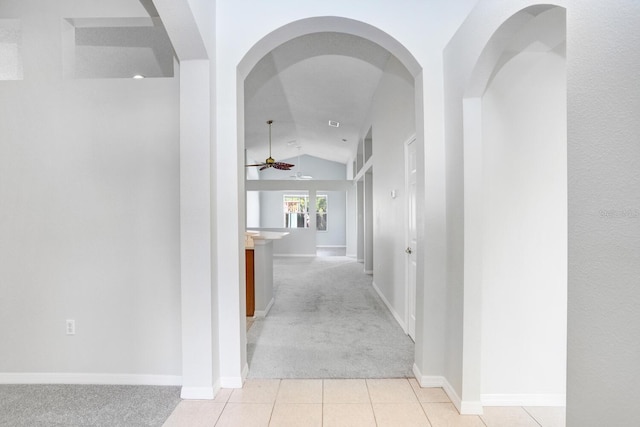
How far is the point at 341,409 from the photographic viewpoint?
6.58 feet

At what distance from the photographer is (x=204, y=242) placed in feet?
6.88

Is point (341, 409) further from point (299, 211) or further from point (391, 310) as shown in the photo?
point (299, 211)

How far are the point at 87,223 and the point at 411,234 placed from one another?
2.81 metres

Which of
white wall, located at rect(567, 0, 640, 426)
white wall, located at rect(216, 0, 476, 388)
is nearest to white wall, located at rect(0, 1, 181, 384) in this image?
white wall, located at rect(216, 0, 476, 388)

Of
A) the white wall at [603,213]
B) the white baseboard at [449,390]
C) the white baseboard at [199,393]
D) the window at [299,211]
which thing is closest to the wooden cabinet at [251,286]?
the white baseboard at [199,393]

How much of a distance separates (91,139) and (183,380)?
5.99ft

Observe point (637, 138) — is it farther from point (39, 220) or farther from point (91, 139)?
point (39, 220)

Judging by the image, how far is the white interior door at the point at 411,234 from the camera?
10.4 feet

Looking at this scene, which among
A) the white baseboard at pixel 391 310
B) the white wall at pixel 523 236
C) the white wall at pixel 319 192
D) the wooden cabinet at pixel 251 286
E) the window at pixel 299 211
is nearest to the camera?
the white wall at pixel 523 236

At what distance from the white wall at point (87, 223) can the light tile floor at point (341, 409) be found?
1.55 feet

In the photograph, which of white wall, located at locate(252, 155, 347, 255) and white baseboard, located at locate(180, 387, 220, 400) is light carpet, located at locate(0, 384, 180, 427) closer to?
white baseboard, located at locate(180, 387, 220, 400)

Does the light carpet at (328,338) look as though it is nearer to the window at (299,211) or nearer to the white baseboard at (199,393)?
the white baseboard at (199,393)

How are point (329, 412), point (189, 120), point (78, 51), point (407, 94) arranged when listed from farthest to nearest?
point (407, 94) → point (78, 51) → point (189, 120) → point (329, 412)

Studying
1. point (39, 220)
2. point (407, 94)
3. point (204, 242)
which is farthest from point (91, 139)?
point (407, 94)
